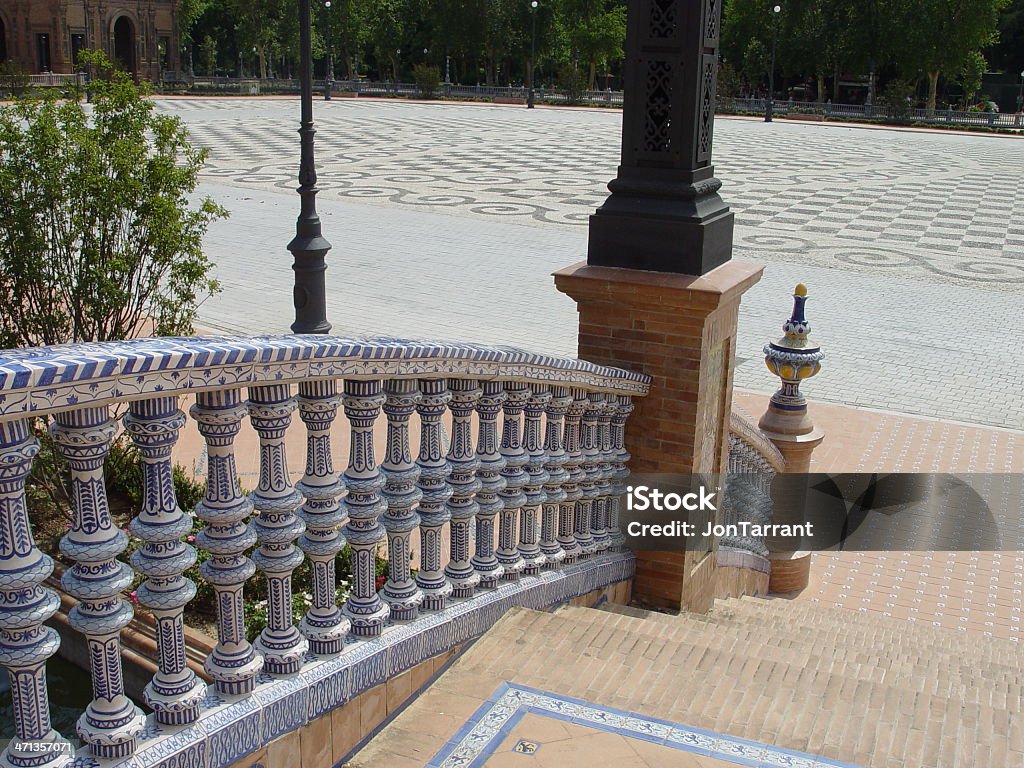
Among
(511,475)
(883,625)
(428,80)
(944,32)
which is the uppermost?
(944,32)

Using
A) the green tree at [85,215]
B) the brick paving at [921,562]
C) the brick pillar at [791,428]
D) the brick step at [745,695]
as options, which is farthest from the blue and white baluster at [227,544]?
the brick paving at [921,562]

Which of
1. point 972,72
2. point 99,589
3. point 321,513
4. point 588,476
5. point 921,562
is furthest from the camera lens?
point 972,72

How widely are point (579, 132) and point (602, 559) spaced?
39956mm

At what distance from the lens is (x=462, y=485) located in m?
3.15

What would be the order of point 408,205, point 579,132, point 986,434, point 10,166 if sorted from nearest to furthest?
point 10,166, point 986,434, point 408,205, point 579,132

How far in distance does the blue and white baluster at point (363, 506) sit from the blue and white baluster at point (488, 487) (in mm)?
554

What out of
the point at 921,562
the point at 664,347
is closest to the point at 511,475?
the point at 664,347

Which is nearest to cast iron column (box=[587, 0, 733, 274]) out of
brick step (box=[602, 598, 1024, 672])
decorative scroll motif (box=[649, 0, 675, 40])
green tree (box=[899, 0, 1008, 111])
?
decorative scroll motif (box=[649, 0, 675, 40])

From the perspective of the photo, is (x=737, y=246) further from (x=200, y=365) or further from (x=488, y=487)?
(x=200, y=365)

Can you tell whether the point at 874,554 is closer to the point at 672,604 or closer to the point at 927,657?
the point at 927,657

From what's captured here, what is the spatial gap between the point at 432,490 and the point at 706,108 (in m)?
2.10

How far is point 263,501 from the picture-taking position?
243cm

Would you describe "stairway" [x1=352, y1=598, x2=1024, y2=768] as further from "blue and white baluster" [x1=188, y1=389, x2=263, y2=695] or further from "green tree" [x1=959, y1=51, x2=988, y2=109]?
"green tree" [x1=959, y1=51, x2=988, y2=109]

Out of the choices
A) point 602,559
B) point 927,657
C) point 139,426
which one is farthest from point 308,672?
point 927,657
